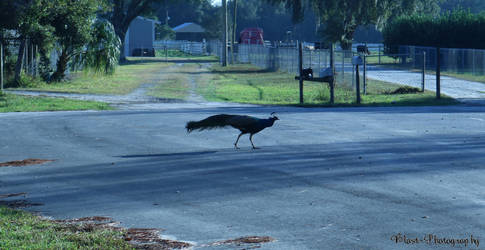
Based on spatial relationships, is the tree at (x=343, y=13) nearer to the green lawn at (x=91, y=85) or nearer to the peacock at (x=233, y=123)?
the green lawn at (x=91, y=85)

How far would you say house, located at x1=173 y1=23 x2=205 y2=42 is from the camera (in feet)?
422

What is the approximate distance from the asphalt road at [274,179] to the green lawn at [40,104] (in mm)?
4399

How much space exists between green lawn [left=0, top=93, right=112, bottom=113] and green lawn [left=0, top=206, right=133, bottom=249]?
Result: 16114 millimetres

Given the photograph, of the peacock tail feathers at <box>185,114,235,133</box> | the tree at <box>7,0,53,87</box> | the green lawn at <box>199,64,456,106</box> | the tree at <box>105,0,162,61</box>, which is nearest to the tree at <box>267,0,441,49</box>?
the tree at <box>105,0,162,61</box>

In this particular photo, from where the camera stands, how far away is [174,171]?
11.7 metres

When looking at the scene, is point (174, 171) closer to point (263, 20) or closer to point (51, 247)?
point (51, 247)

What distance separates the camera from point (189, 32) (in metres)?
131

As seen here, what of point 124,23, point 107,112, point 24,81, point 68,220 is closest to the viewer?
point 68,220

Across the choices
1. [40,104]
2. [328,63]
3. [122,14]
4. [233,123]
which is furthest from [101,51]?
[122,14]

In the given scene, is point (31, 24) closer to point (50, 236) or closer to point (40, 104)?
point (40, 104)

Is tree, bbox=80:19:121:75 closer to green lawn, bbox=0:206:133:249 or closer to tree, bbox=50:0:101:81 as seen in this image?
tree, bbox=50:0:101:81

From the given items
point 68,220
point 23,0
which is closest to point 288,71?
point 23,0

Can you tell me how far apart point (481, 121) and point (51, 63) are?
75.0ft

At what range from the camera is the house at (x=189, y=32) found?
128625 mm
